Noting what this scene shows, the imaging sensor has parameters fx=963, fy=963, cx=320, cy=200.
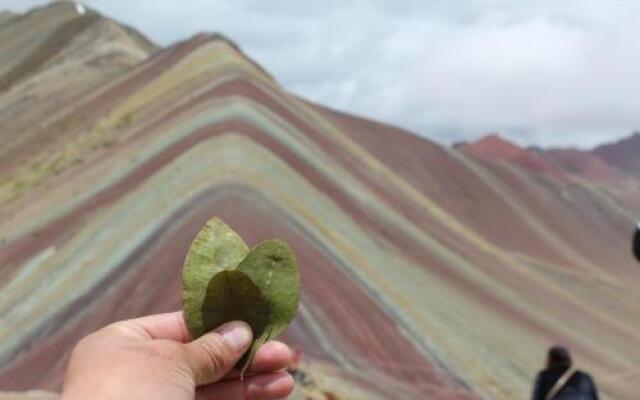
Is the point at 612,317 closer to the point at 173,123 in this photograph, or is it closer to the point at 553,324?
the point at 553,324

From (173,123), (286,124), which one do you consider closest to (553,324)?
(286,124)

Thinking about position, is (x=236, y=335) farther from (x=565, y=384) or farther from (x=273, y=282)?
(x=565, y=384)

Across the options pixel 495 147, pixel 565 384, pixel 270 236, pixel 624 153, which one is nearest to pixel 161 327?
pixel 565 384

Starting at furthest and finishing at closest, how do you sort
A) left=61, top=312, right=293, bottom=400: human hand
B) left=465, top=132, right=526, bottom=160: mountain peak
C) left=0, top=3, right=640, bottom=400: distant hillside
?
left=465, top=132, right=526, bottom=160: mountain peak → left=0, top=3, right=640, bottom=400: distant hillside → left=61, top=312, right=293, bottom=400: human hand

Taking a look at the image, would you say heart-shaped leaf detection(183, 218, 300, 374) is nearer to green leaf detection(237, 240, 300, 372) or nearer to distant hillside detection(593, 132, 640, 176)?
green leaf detection(237, 240, 300, 372)

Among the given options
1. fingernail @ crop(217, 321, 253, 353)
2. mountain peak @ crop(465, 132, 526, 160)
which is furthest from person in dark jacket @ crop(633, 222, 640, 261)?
mountain peak @ crop(465, 132, 526, 160)
